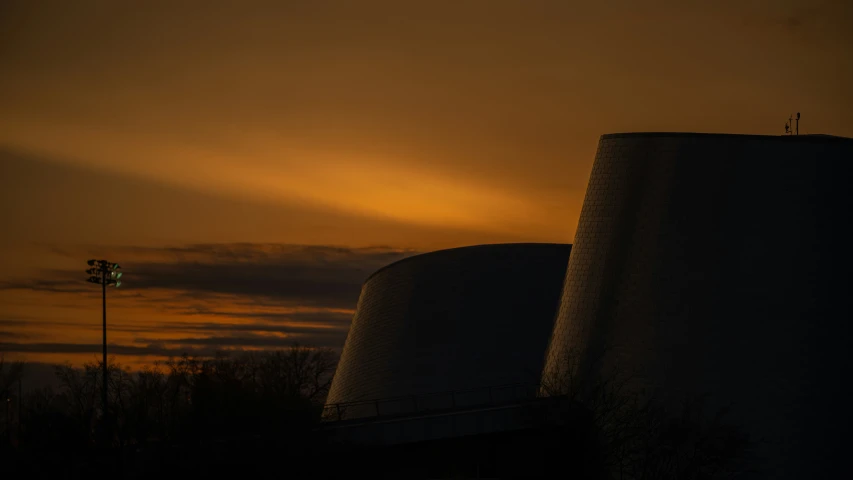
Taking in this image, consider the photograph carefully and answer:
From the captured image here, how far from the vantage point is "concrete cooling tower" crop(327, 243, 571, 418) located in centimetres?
5500

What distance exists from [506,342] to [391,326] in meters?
6.15

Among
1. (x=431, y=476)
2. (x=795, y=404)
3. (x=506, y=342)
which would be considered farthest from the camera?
(x=506, y=342)

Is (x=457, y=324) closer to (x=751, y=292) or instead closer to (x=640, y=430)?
(x=640, y=430)

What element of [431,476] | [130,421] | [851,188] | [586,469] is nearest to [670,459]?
[586,469]

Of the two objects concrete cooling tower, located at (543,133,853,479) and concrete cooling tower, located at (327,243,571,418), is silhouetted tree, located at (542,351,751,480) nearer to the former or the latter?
concrete cooling tower, located at (543,133,853,479)

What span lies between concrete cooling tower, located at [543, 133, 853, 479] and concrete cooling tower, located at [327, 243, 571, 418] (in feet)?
47.2

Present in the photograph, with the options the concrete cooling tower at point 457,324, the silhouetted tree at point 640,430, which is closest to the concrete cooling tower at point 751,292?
the silhouetted tree at point 640,430

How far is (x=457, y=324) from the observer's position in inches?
2227

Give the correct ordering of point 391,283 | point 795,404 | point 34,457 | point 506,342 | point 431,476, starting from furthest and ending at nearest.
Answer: point 391,283, point 506,342, point 431,476, point 795,404, point 34,457

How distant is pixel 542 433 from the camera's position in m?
40.4

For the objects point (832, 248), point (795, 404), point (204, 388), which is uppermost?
point (832, 248)

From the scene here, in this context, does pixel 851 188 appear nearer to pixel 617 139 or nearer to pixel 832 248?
pixel 832 248

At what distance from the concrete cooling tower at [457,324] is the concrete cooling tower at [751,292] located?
14.4 meters

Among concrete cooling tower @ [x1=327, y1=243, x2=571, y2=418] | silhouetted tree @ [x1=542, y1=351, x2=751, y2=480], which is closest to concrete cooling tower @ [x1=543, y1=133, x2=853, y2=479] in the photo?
silhouetted tree @ [x1=542, y1=351, x2=751, y2=480]
